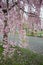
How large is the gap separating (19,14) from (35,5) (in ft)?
1.07

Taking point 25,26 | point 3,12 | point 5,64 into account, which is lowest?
point 5,64

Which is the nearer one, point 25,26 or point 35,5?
point 35,5

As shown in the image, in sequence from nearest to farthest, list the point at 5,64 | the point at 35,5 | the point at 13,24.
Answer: the point at 35,5 → the point at 13,24 → the point at 5,64

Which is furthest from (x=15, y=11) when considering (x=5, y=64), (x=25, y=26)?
(x=5, y=64)

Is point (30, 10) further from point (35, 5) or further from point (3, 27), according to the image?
point (3, 27)

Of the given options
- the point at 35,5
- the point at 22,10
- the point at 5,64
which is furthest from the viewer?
the point at 5,64

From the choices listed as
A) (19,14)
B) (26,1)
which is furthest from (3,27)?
(26,1)

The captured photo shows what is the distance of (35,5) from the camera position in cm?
265

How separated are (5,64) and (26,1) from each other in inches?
113

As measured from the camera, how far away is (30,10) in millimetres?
2908

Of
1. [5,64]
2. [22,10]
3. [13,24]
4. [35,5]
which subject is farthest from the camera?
[5,64]

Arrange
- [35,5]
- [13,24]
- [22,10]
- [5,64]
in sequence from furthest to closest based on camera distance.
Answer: [5,64] < [22,10] < [13,24] < [35,5]

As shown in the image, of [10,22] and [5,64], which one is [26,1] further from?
[5,64]

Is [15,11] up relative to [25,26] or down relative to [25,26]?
up
